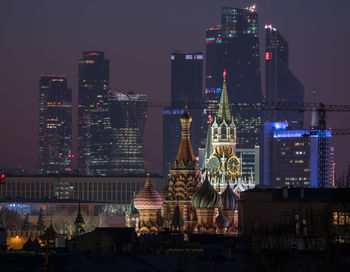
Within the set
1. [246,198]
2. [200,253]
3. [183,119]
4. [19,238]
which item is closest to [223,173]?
[183,119]

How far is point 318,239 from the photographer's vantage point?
8969 centimetres

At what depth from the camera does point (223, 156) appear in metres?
189

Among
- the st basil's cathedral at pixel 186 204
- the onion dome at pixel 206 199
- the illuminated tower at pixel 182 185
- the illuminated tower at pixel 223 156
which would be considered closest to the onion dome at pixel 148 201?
the st basil's cathedral at pixel 186 204

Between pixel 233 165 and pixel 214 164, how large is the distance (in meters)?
2.49

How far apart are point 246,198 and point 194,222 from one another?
1026 inches

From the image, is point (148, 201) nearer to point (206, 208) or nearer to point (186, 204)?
point (186, 204)

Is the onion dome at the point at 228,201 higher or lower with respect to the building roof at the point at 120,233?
higher

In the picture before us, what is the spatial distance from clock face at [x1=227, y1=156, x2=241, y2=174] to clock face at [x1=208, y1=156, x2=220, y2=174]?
1.43 m

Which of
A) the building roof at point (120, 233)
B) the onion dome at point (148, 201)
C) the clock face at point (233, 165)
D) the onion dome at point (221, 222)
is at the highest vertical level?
the clock face at point (233, 165)

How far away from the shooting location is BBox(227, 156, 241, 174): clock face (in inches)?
7367

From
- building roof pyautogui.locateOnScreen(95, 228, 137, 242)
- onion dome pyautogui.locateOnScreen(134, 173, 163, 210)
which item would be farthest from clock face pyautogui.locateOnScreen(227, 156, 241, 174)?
building roof pyautogui.locateOnScreen(95, 228, 137, 242)

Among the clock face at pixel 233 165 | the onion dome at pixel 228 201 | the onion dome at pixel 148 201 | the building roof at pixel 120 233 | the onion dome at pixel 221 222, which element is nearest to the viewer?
the building roof at pixel 120 233

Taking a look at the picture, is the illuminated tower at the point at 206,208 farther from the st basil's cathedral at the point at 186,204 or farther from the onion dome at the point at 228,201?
the onion dome at the point at 228,201

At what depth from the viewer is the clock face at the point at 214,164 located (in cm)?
18700
